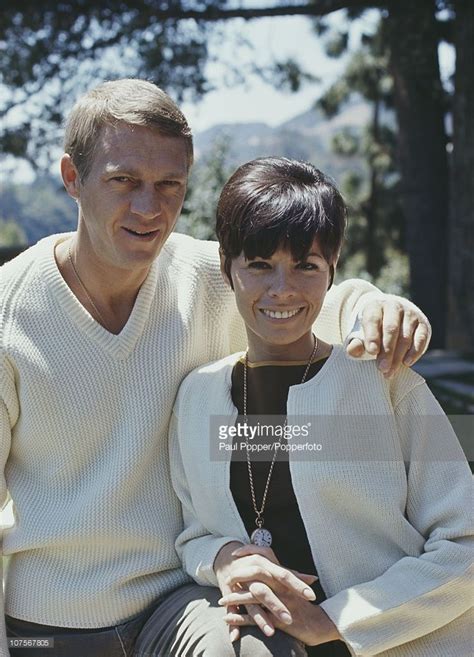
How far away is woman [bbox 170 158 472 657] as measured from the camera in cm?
178

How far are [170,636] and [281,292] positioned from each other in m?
0.75

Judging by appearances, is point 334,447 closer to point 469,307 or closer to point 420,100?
point 469,307

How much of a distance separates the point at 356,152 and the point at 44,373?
54.4 ft

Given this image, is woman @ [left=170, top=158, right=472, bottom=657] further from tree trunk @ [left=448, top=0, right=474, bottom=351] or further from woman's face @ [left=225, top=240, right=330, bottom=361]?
tree trunk @ [left=448, top=0, right=474, bottom=351]

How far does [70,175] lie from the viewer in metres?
2.19

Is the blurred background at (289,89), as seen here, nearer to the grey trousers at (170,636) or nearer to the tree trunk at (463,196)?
the tree trunk at (463,196)

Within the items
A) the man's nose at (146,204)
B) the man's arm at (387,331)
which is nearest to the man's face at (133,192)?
the man's nose at (146,204)

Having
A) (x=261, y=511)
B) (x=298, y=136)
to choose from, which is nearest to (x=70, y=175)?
(x=261, y=511)

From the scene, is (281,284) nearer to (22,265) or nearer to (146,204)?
(146,204)

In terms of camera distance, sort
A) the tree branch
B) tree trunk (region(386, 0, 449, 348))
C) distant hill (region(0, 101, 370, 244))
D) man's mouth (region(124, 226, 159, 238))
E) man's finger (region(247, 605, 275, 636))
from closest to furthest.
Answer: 1. man's finger (region(247, 605, 275, 636))
2. man's mouth (region(124, 226, 159, 238))
3. the tree branch
4. tree trunk (region(386, 0, 449, 348))
5. distant hill (region(0, 101, 370, 244))

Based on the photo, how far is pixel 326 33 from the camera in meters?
10.4

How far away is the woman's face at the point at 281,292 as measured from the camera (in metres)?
1.97

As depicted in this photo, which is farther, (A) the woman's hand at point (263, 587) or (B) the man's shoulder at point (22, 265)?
(B) the man's shoulder at point (22, 265)

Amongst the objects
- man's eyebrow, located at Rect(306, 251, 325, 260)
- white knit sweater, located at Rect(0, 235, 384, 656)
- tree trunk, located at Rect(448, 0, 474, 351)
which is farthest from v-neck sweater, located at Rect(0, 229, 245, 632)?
tree trunk, located at Rect(448, 0, 474, 351)
